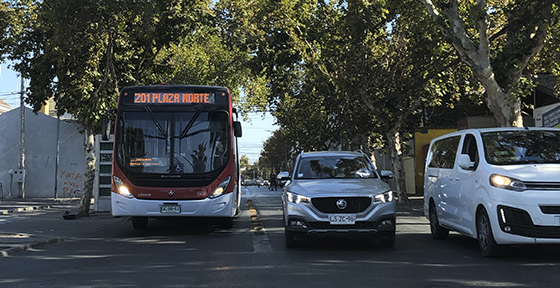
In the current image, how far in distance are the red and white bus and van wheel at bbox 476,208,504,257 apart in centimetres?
537

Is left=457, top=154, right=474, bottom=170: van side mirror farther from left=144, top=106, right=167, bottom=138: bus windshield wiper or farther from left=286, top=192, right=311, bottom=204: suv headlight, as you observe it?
left=144, top=106, right=167, bottom=138: bus windshield wiper

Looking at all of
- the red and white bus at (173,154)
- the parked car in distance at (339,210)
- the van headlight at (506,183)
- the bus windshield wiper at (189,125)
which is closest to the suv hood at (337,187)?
the parked car in distance at (339,210)

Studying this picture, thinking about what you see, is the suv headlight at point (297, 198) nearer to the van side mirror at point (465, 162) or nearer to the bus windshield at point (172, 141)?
the van side mirror at point (465, 162)

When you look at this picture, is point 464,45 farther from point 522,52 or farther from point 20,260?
point 20,260

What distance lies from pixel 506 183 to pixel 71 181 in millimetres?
32276

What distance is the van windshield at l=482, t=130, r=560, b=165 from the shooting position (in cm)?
837

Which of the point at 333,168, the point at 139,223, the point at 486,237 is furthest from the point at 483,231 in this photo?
the point at 139,223

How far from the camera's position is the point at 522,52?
16.4 m

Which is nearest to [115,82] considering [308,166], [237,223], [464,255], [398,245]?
[237,223]

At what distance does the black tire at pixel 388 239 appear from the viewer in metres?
9.34

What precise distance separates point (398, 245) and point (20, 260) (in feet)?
20.4

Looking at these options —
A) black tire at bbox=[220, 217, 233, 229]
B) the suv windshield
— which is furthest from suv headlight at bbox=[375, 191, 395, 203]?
black tire at bbox=[220, 217, 233, 229]

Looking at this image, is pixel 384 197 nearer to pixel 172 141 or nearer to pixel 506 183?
pixel 506 183

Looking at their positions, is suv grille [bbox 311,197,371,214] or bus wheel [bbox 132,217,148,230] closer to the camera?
suv grille [bbox 311,197,371,214]
